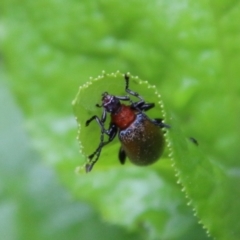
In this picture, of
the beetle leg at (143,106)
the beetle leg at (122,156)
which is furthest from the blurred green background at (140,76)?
the beetle leg at (143,106)

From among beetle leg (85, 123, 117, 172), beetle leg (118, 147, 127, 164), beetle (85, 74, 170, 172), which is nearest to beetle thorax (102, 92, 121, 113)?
beetle (85, 74, 170, 172)

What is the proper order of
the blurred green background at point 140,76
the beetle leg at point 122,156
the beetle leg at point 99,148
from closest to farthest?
the beetle leg at point 99,148, the beetle leg at point 122,156, the blurred green background at point 140,76

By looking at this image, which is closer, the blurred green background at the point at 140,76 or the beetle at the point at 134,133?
the beetle at the point at 134,133

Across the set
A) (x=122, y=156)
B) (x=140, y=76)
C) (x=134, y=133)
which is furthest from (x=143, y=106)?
(x=140, y=76)

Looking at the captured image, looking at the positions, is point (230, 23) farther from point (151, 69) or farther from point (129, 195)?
point (129, 195)

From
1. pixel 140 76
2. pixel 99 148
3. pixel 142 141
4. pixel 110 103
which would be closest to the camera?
pixel 99 148

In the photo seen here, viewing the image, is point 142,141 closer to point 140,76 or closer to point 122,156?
point 122,156

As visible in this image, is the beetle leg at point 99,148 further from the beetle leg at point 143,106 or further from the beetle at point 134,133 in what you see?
the beetle leg at point 143,106

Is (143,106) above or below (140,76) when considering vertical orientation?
below
